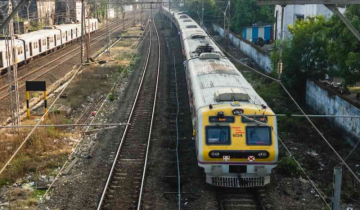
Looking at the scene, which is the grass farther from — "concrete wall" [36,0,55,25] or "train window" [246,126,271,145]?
"concrete wall" [36,0,55,25]

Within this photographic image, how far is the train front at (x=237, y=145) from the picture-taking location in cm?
1186

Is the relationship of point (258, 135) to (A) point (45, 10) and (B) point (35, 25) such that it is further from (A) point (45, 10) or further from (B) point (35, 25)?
(A) point (45, 10)

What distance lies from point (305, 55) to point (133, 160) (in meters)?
11.7

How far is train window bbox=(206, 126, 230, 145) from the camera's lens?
11991 mm

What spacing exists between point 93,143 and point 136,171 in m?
3.38

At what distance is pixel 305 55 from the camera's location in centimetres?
2250

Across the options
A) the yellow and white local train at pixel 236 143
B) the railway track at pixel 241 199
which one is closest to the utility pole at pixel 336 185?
the railway track at pixel 241 199

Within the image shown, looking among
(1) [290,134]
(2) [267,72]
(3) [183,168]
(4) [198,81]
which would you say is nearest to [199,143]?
(3) [183,168]

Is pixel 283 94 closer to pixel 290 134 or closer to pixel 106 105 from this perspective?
pixel 290 134

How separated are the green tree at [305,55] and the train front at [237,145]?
11229 mm

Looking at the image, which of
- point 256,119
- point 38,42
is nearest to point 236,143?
point 256,119

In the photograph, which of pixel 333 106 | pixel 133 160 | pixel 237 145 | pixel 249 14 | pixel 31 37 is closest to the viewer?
pixel 237 145

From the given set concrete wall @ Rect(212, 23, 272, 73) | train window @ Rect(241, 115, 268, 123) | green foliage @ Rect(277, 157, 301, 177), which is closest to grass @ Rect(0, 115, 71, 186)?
train window @ Rect(241, 115, 268, 123)

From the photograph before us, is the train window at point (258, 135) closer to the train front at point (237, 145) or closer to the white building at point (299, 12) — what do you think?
the train front at point (237, 145)
